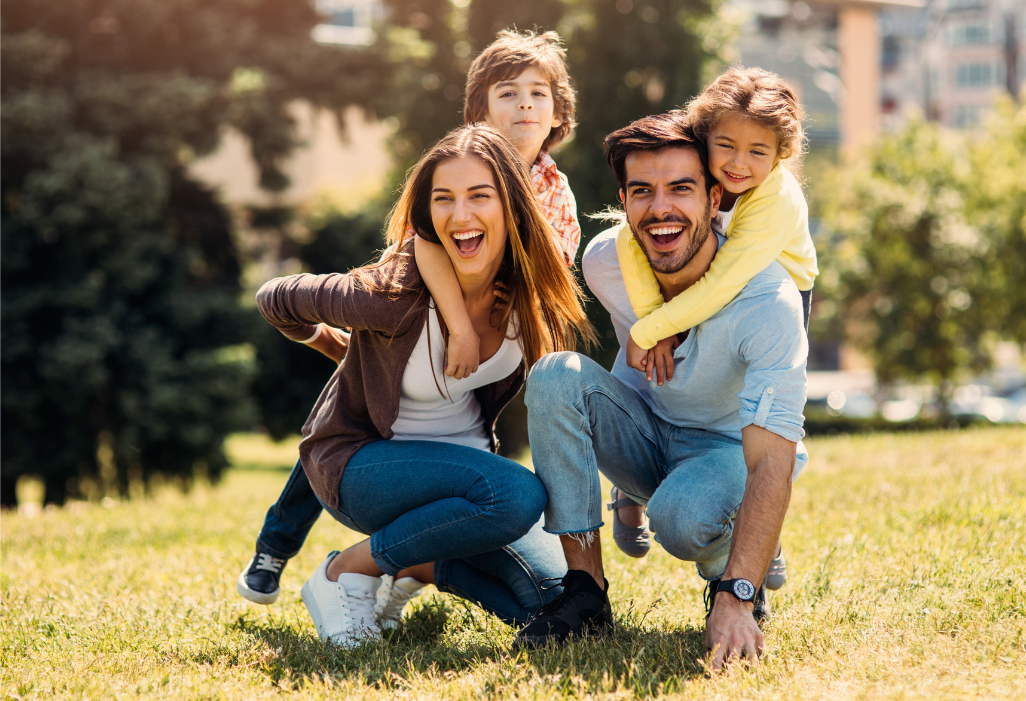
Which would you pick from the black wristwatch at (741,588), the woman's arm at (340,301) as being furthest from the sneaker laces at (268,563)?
the black wristwatch at (741,588)

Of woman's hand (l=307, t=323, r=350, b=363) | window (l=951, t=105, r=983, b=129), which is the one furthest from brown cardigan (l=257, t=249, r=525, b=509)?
window (l=951, t=105, r=983, b=129)

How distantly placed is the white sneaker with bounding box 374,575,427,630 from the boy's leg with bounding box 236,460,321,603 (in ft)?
1.32

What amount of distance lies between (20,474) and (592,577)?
10441mm

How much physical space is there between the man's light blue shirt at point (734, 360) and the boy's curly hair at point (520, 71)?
951 mm

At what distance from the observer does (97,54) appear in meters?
11.4

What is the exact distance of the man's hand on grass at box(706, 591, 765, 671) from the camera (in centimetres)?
240

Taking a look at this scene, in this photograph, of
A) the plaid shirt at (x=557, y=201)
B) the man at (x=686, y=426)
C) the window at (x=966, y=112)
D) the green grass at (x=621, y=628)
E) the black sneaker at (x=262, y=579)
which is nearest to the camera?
the green grass at (x=621, y=628)

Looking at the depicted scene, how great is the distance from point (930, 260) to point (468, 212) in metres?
16.9

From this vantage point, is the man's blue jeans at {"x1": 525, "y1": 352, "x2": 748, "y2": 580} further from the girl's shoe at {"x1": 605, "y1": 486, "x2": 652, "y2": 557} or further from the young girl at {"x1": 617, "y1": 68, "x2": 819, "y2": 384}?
the girl's shoe at {"x1": 605, "y1": 486, "x2": 652, "y2": 557}

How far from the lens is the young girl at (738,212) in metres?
2.80

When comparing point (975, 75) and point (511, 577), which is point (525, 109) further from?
point (975, 75)

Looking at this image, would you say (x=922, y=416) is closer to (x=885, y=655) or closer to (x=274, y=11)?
(x=274, y=11)

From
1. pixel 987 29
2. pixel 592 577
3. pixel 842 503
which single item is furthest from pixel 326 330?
pixel 987 29

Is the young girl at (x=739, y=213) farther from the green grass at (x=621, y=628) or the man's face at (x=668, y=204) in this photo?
the green grass at (x=621, y=628)
